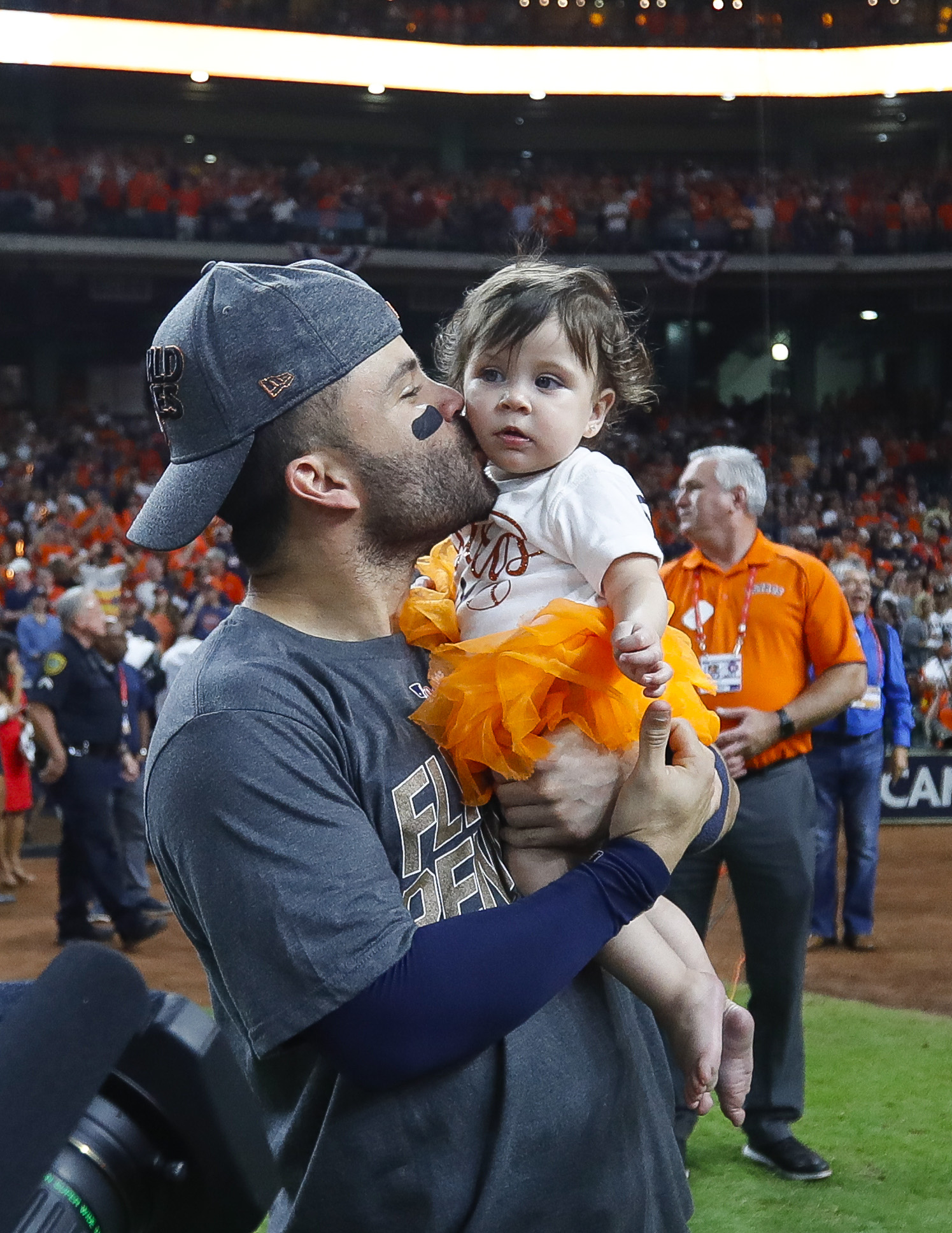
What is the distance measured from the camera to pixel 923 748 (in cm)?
1000

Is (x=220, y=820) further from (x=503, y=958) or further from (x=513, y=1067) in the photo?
(x=513, y=1067)

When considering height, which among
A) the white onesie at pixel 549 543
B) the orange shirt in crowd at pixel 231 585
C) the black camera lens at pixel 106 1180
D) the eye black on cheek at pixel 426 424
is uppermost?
the eye black on cheek at pixel 426 424

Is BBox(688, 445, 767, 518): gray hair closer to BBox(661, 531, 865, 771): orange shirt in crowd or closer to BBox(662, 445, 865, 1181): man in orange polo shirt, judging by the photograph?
BBox(662, 445, 865, 1181): man in orange polo shirt

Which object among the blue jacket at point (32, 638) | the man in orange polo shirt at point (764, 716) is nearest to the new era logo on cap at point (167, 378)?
the man in orange polo shirt at point (764, 716)

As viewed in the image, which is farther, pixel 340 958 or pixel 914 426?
pixel 914 426

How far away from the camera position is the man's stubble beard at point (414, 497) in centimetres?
140

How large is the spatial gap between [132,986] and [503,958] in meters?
0.61

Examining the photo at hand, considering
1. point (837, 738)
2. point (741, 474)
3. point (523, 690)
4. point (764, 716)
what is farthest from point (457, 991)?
point (837, 738)

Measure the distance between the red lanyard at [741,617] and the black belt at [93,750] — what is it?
353 cm

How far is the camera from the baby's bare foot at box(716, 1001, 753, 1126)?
1804 mm

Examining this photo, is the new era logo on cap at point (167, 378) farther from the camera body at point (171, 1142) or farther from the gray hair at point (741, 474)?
the gray hair at point (741, 474)

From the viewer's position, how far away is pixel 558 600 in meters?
1.73

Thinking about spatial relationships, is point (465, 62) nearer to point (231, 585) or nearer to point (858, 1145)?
point (231, 585)

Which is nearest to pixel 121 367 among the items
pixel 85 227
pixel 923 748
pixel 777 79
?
pixel 85 227
